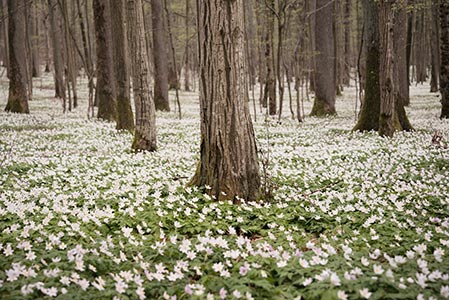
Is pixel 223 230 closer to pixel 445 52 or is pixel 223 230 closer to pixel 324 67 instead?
pixel 445 52

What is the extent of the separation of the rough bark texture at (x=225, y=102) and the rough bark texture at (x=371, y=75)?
945 centimetres

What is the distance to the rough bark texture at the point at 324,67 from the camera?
2164cm

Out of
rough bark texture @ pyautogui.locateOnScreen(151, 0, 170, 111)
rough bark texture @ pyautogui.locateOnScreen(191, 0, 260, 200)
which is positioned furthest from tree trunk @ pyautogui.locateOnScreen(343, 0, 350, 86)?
rough bark texture @ pyautogui.locateOnScreen(191, 0, 260, 200)

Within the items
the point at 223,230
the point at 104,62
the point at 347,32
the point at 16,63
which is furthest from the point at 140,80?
the point at 347,32

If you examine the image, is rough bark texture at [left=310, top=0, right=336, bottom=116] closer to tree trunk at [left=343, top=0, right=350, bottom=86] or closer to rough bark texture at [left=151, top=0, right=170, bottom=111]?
tree trunk at [left=343, top=0, right=350, bottom=86]

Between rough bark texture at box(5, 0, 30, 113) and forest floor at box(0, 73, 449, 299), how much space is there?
11.8 metres

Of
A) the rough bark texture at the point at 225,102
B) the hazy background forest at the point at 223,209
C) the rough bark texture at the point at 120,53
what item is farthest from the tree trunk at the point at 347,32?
the rough bark texture at the point at 225,102

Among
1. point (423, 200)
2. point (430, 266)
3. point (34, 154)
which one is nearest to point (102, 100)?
point (34, 154)

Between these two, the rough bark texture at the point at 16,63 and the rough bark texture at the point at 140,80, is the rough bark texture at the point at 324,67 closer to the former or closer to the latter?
the rough bark texture at the point at 140,80

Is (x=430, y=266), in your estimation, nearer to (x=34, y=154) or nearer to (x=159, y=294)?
(x=159, y=294)

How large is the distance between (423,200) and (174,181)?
4.08m

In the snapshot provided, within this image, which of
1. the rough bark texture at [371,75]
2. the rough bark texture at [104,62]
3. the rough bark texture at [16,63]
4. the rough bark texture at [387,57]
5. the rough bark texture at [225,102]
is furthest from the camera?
the rough bark texture at [16,63]

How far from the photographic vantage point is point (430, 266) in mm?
3709

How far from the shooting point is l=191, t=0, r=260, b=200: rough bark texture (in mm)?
5758
